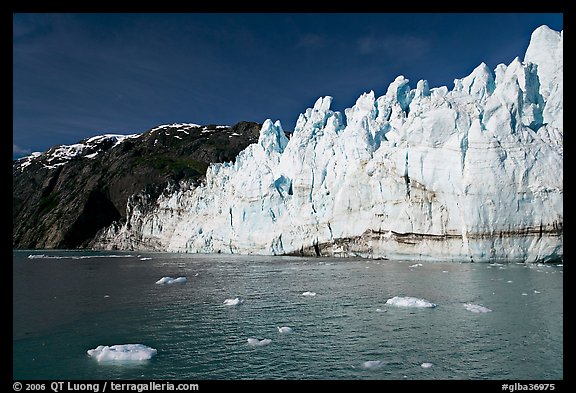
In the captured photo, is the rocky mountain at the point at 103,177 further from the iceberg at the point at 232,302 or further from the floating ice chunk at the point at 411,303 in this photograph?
the floating ice chunk at the point at 411,303

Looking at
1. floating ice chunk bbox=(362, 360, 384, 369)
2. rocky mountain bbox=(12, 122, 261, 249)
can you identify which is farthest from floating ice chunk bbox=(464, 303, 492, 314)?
rocky mountain bbox=(12, 122, 261, 249)

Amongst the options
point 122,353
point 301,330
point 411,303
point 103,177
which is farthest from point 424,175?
point 103,177

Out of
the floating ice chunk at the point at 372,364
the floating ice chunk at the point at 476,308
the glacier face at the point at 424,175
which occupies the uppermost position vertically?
the glacier face at the point at 424,175

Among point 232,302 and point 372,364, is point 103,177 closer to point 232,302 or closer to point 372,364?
point 232,302

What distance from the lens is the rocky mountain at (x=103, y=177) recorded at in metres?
115

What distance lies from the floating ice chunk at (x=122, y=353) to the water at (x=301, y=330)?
21 cm

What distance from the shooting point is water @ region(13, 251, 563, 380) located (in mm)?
9633

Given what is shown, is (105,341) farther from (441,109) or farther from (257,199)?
(257,199)

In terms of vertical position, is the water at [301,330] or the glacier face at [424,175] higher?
the glacier face at [424,175]

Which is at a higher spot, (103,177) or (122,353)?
(103,177)

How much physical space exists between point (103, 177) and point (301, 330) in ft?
435

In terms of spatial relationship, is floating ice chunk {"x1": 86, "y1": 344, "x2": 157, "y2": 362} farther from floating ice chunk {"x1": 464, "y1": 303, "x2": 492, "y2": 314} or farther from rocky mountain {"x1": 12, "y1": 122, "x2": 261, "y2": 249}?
rocky mountain {"x1": 12, "y1": 122, "x2": 261, "y2": 249}

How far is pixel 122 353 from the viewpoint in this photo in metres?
10.3

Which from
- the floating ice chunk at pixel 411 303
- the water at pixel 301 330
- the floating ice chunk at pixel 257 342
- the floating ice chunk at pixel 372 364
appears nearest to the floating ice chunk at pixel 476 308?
the water at pixel 301 330
